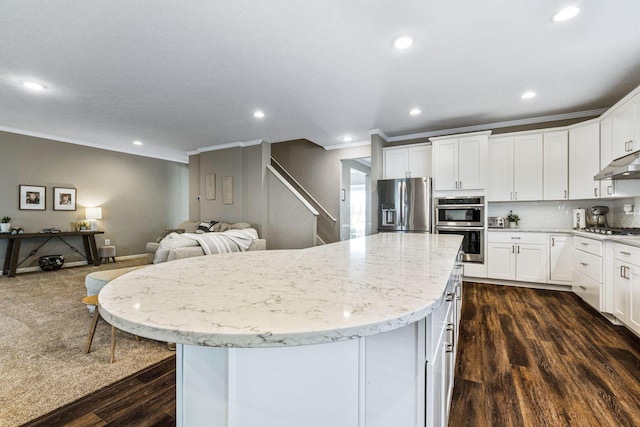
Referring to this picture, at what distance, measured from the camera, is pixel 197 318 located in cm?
57

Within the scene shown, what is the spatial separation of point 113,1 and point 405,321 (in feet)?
8.91

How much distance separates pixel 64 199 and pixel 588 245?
8681mm

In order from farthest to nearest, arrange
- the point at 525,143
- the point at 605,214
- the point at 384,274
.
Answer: the point at 525,143, the point at 605,214, the point at 384,274

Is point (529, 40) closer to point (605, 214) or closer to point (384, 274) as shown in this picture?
point (384, 274)

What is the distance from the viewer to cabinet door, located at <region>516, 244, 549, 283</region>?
150 inches

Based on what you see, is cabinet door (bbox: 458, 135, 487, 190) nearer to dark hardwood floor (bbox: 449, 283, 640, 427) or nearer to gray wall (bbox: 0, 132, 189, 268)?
dark hardwood floor (bbox: 449, 283, 640, 427)

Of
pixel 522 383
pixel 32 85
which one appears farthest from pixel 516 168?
pixel 32 85

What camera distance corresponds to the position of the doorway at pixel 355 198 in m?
6.30

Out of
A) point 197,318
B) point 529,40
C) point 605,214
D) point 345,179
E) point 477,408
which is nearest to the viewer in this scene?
point 197,318

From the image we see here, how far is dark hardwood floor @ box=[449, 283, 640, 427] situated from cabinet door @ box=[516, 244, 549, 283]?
72 centimetres

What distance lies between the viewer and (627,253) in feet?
7.97

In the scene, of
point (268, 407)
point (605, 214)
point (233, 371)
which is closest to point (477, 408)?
point (268, 407)

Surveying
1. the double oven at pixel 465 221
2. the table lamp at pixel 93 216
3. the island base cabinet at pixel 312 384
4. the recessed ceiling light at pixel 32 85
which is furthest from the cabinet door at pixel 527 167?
the table lamp at pixel 93 216

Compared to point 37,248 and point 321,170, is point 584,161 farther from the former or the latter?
point 37,248
